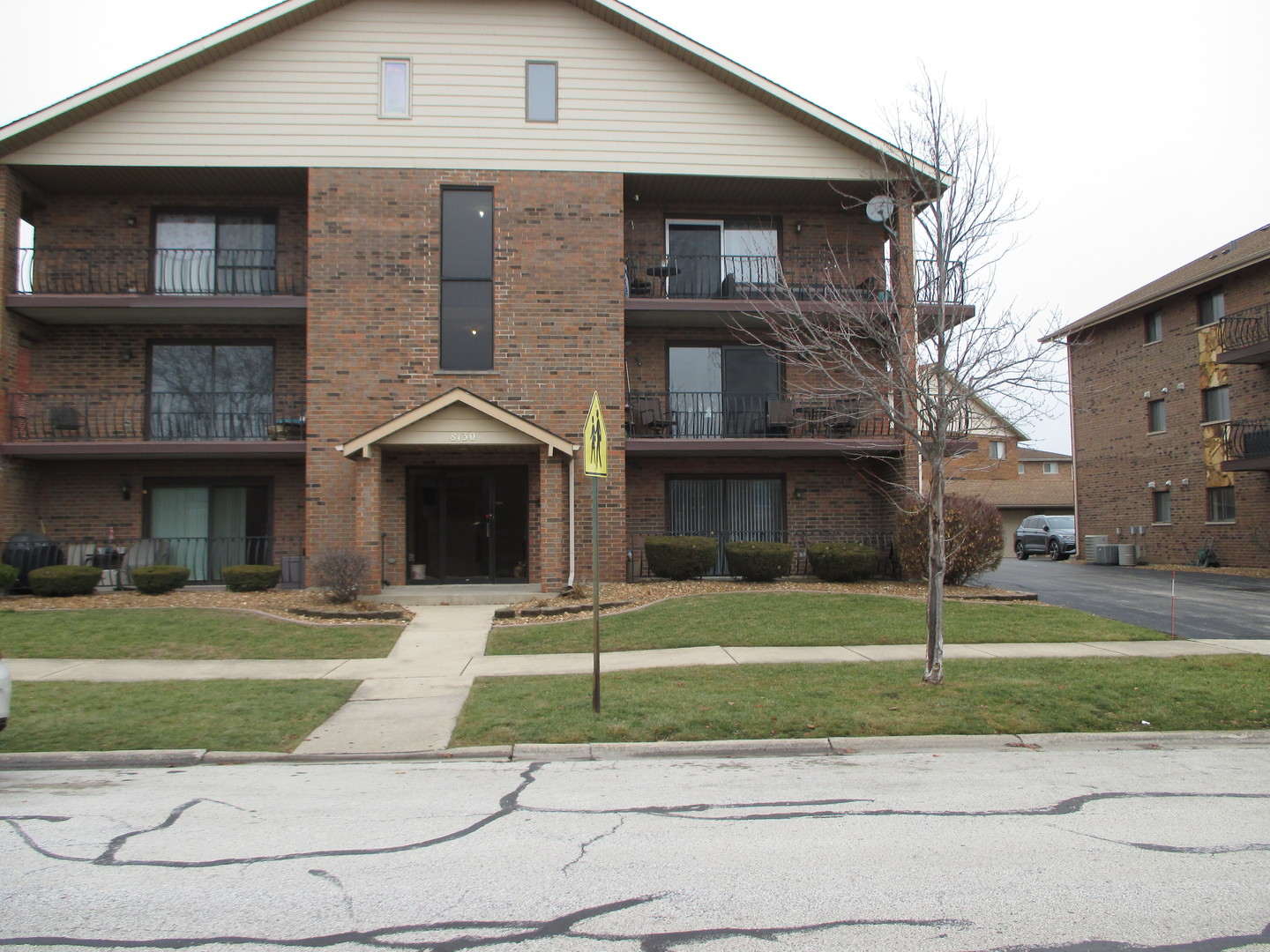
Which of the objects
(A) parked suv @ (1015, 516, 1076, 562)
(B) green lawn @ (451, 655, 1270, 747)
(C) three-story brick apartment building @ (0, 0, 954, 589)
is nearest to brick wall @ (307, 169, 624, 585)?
(C) three-story brick apartment building @ (0, 0, 954, 589)

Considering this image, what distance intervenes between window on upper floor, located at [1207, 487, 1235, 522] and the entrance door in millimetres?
20364

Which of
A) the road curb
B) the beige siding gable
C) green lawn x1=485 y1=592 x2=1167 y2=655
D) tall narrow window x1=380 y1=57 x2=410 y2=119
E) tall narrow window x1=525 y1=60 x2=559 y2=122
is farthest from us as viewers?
tall narrow window x1=525 y1=60 x2=559 y2=122

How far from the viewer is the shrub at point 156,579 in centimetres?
1612

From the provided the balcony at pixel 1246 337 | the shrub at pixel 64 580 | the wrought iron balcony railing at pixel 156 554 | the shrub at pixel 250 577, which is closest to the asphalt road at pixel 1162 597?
the balcony at pixel 1246 337

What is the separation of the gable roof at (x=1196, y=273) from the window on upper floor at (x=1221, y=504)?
5.90 meters

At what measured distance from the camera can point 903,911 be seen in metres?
3.99

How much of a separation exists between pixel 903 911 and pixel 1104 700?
5.56 metres

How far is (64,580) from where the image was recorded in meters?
15.7

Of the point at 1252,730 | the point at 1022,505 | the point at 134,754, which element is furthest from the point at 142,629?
the point at 1022,505

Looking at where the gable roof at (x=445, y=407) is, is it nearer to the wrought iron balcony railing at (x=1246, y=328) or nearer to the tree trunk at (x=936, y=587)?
the tree trunk at (x=936, y=587)

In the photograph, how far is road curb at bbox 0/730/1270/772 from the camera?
279 inches

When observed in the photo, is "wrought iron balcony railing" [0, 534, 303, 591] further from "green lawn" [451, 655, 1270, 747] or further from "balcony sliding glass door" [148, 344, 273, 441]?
"green lawn" [451, 655, 1270, 747]

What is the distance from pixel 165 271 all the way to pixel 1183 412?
90.5ft

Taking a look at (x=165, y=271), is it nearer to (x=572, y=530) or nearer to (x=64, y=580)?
(x=64, y=580)
